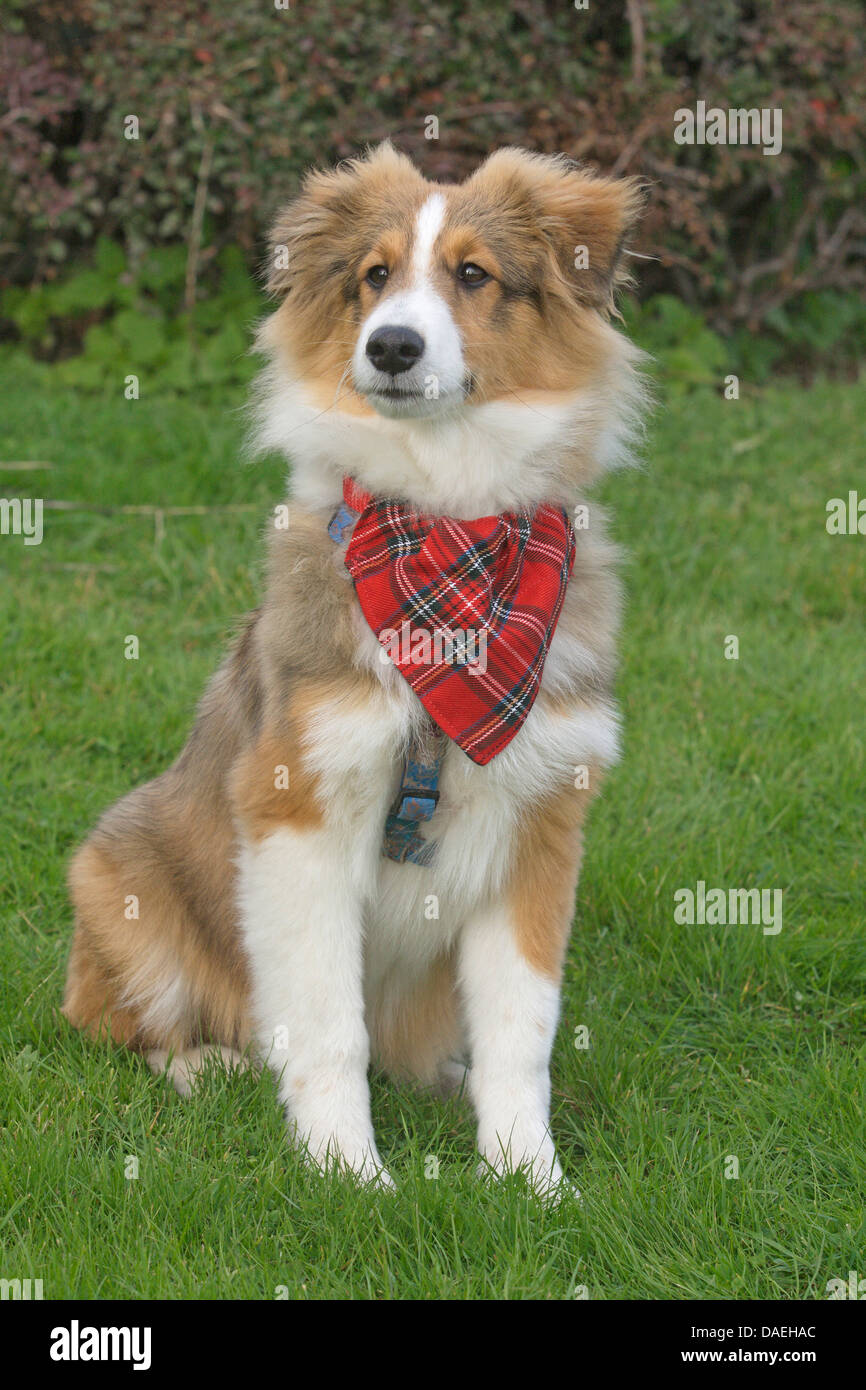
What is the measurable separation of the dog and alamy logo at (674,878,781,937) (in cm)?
84

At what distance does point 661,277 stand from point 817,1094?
6193 mm

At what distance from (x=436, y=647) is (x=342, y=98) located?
5042mm

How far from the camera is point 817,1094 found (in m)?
3.27

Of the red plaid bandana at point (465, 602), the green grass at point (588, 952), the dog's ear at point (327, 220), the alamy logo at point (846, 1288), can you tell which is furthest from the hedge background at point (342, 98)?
the alamy logo at point (846, 1288)

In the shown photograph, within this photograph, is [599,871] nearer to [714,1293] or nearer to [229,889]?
[229,889]

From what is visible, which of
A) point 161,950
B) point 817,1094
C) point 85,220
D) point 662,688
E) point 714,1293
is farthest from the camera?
point 85,220

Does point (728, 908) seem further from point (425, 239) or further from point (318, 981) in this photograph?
point (425, 239)

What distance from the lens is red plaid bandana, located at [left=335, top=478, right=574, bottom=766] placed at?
3004 millimetres

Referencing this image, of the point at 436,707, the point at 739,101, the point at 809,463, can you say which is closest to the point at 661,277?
the point at 739,101

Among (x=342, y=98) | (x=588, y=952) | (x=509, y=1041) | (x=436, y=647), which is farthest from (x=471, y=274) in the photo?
(x=342, y=98)

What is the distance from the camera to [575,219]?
10.6 feet

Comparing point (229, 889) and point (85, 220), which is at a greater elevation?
point (85, 220)

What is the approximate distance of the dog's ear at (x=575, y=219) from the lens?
10.6 ft

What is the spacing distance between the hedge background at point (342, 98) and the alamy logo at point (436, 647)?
14.7ft
